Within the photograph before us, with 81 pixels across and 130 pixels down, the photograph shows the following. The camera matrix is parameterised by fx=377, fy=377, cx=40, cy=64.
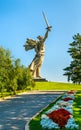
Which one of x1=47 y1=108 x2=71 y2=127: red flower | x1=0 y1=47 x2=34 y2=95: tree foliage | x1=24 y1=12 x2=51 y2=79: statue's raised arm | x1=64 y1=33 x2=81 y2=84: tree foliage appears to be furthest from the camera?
x1=24 y1=12 x2=51 y2=79: statue's raised arm

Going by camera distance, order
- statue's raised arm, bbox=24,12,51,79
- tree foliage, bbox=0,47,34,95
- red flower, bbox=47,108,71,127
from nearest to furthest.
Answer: red flower, bbox=47,108,71,127 < tree foliage, bbox=0,47,34,95 < statue's raised arm, bbox=24,12,51,79

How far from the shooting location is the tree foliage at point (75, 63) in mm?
60531

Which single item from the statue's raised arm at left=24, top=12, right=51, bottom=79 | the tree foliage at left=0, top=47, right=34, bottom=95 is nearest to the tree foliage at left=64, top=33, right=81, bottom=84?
the tree foliage at left=0, top=47, right=34, bottom=95

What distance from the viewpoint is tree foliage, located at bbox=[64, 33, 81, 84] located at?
60531 millimetres

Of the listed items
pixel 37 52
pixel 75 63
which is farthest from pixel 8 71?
pixel 37 52

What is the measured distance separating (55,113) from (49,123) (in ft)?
4.75

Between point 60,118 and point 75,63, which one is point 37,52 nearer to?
point 75,63

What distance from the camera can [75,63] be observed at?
61250 millimetres

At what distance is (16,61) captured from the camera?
52.4 metres

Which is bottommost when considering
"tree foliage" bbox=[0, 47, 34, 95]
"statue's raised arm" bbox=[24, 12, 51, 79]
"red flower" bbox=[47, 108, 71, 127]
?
"red flower" bbox=[47, 108, 71, 127]

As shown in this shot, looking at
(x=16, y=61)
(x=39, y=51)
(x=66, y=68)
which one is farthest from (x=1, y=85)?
(x=39, y=51)

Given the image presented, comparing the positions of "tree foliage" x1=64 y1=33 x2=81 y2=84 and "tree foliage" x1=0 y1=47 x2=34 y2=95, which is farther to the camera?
"tree foliage" x1=64 y1=33 x2=81 y2=84

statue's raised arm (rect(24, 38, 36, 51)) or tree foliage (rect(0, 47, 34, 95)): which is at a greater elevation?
statue's raised arm (rect(24, 38, 36, 51))

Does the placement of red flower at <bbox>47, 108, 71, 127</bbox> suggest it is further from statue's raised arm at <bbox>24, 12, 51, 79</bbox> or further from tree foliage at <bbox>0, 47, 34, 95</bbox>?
statue's raised arm at <bbox>24, 12, 51, 79</bbox>
